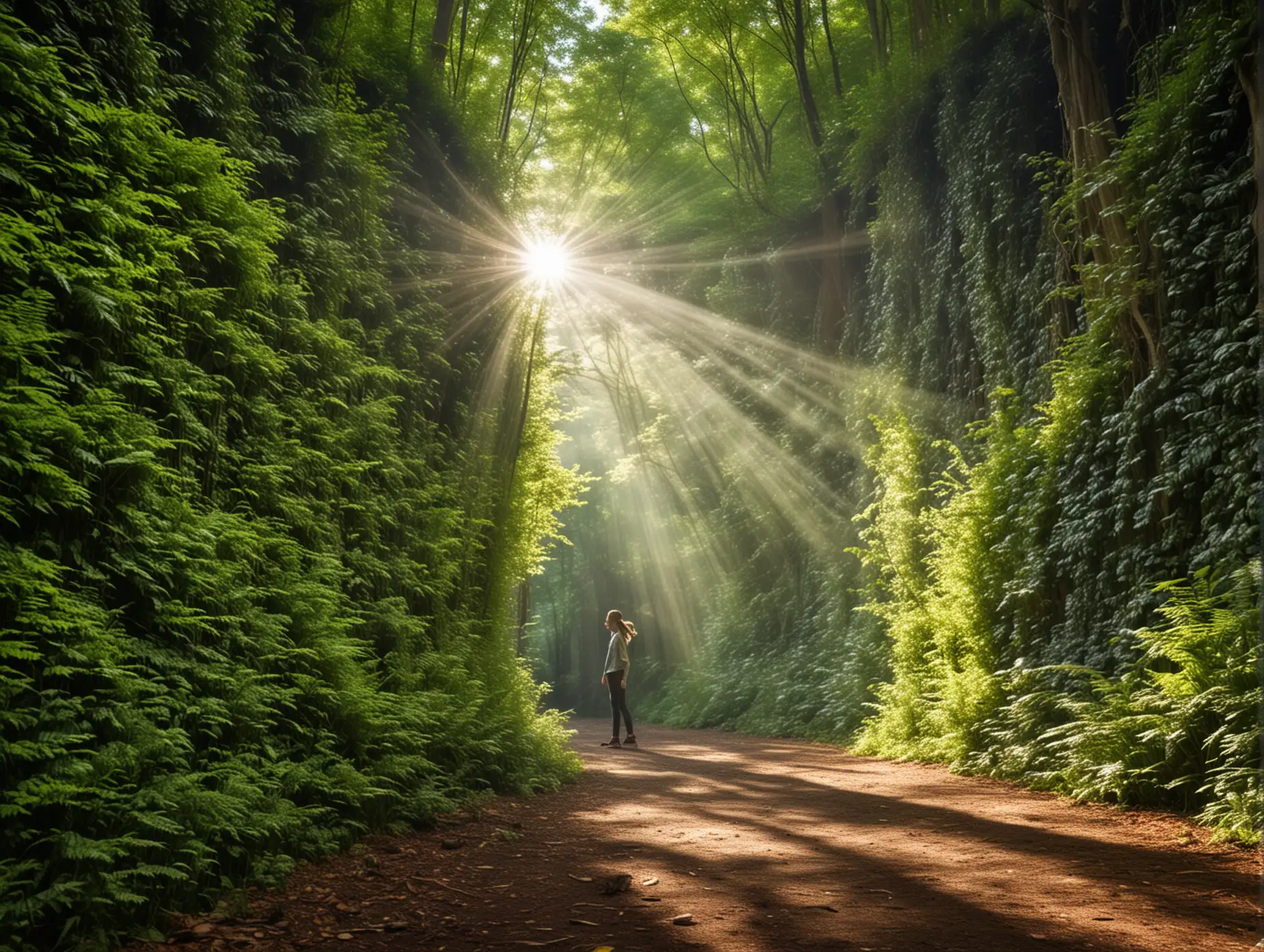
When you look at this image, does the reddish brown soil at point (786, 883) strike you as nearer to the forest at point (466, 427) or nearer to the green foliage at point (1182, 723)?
the green foliage at point (1182, 723)

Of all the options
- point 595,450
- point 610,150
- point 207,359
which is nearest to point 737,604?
point 610,150

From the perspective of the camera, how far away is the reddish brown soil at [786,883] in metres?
3.37

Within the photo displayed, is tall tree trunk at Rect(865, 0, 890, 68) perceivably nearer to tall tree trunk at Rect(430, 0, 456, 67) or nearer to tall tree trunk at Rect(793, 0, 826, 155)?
tall tree trunk at Rect(793, 0, 826, 155)

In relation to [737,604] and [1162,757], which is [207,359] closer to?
[1162,757]

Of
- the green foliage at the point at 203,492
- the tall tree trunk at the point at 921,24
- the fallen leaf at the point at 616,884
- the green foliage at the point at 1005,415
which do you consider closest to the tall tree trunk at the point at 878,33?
the green foliage at the point at 1005,415

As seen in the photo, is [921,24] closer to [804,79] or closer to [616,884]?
[804,79]

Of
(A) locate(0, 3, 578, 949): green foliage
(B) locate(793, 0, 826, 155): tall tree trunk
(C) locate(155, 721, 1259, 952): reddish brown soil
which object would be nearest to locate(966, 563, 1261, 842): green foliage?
(C) locate(155, 721, 1259, 952): reddish brown soil

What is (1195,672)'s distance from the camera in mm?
5770

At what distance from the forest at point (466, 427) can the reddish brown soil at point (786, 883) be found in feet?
1.33

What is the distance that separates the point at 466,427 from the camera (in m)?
9.70

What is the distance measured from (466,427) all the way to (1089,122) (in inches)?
314

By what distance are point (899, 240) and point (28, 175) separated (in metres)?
14.8

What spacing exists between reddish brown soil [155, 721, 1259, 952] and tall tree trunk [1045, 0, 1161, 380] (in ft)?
17.4

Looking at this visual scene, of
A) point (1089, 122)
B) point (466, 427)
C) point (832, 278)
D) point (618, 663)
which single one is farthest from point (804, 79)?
point (618, 663)
